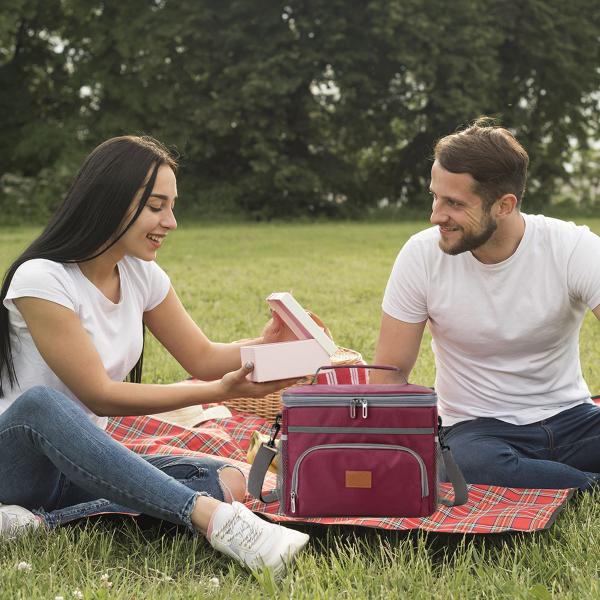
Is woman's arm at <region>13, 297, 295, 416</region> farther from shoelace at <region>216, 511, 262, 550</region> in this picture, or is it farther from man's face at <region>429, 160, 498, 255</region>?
man's face at <region>429, 160, 498, 255</region>

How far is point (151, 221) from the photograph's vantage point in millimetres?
3342

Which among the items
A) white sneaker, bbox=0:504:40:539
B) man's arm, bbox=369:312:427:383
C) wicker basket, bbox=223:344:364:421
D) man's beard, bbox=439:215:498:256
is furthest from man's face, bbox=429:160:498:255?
white sneaker, bbox=0:504:40:539

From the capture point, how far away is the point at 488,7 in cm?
2525

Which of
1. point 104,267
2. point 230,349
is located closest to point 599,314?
point 230,349

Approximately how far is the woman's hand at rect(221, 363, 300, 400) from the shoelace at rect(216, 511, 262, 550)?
1.52 ft

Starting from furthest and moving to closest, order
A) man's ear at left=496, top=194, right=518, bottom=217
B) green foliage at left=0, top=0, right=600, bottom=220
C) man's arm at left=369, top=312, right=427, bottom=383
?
1. green foliage at left=0, top=0, right=600, bottom=220
2. man's arm at left=369, top=312, right=427, bottom=383
3. man's ear at left=496, top=194, right=518, bottom=217

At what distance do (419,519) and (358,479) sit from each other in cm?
23

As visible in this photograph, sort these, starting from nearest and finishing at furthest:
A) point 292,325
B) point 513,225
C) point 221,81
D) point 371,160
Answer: point 292,325
point 513,225
point 221,81
point 371,160

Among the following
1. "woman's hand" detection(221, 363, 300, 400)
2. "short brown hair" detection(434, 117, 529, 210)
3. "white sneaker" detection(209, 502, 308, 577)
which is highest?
"short brown hair" detection(434, 117, 529, 210)

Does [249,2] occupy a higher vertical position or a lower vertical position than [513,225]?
higher

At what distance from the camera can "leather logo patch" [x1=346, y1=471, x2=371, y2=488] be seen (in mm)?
3193

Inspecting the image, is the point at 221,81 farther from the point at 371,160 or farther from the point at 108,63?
the point at 371,160

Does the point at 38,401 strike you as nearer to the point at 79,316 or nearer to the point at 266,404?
the point at 79,316

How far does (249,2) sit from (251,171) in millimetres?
3948
